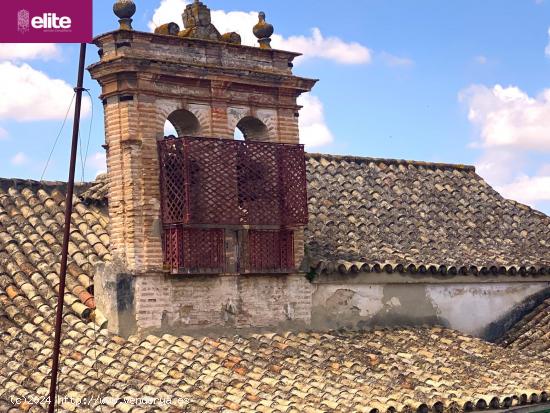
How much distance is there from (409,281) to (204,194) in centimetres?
380

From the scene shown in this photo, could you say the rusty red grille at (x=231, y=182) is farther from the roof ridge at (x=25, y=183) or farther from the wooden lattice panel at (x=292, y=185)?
the roof ridge at (x=25, y=183)

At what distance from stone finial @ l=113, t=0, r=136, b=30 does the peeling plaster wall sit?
4.28 m

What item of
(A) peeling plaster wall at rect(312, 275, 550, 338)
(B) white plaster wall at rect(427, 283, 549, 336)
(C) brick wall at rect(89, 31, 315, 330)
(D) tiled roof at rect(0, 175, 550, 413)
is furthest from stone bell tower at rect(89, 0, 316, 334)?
(B) white plaster wall at rect(427, 283, 549, 336)

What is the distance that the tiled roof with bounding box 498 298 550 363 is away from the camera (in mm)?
16281

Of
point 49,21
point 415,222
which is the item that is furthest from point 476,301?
point 49,21

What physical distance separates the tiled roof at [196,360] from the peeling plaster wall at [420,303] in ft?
1.15

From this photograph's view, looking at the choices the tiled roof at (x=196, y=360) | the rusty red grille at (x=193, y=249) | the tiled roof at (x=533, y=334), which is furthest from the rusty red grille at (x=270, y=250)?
the tiled roof at (x=533, y=334)

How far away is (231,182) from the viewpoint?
555 inches

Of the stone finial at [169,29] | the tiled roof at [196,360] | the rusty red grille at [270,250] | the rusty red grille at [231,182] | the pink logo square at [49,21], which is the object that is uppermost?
the stone finial at [169,29]

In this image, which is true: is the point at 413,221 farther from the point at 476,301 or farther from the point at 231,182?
the point at 231,182

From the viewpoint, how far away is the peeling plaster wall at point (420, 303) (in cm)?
1530

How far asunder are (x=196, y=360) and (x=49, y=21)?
4827 mm

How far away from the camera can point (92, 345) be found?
512 inches

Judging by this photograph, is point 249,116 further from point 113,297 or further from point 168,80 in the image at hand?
point 113,297
